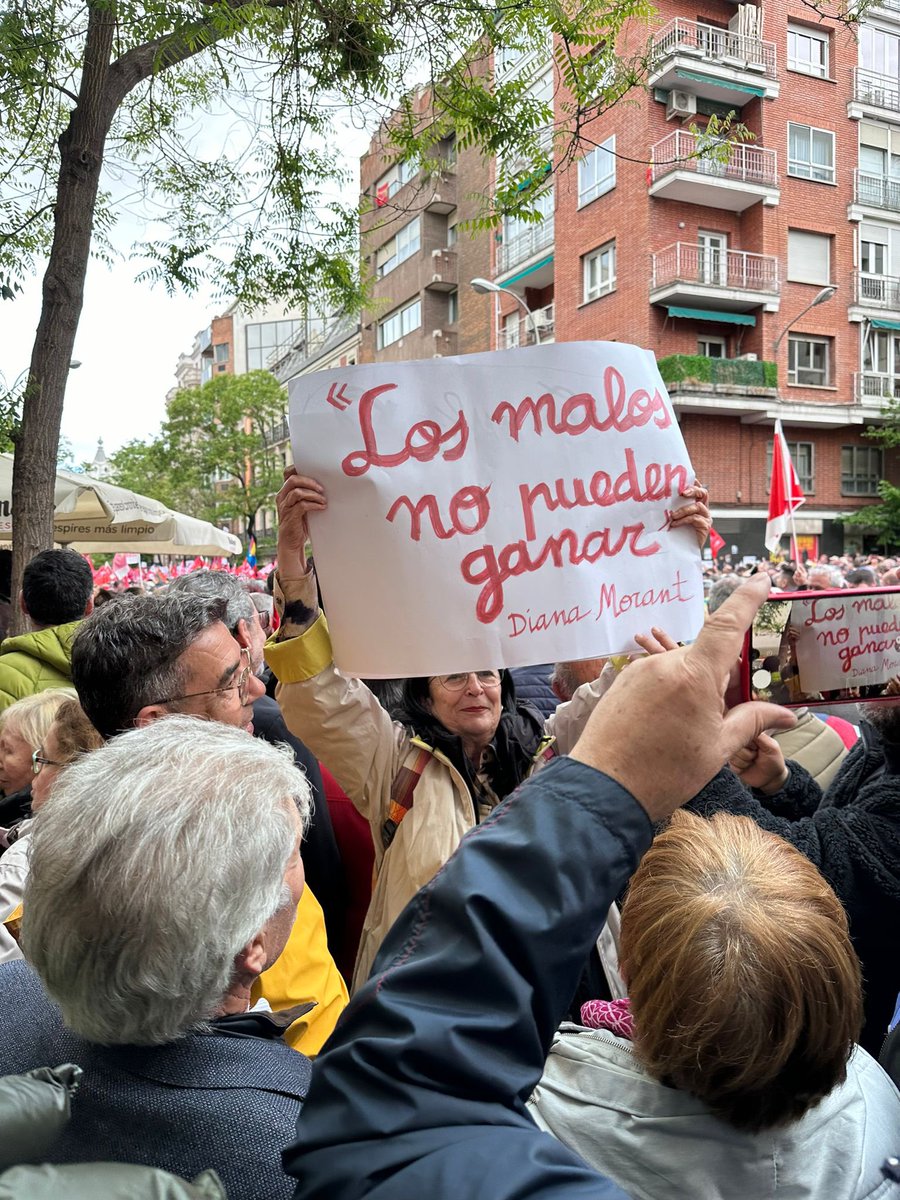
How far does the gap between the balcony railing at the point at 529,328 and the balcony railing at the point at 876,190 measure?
9135 millimetres

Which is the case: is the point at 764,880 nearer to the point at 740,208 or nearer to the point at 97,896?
the point at 97,896

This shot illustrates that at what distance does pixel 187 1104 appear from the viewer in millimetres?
1073

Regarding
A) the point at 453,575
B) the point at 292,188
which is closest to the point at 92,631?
the point at 453,575

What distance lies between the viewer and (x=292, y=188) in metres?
5.62

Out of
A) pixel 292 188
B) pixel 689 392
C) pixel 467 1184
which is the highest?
pixel 689 392

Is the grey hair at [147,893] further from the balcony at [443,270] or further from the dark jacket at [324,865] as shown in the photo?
the balcony at [443,270]

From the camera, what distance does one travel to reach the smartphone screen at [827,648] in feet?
5.00

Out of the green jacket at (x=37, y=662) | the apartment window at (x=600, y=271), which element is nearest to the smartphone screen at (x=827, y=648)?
the green jacket at (x=37, y=662)

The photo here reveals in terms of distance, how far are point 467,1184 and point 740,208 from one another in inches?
1086

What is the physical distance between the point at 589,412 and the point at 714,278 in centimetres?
2487

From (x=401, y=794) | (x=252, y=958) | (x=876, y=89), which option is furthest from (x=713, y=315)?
(x=252, y=958)

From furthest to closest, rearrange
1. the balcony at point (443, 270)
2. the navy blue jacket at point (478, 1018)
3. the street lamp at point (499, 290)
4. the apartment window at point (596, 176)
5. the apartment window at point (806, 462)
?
the balcony at point (443, 270), the apartment window at point (806, 462), the apartment window at point (596, 176), the street lamp at point (499, 290), the navy blue jacket at point (478, 1018)

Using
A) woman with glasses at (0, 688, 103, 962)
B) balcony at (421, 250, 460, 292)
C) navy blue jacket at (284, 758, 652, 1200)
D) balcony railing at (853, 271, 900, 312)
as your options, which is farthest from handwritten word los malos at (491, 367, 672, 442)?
balcony at (421, 250, 460, 292)

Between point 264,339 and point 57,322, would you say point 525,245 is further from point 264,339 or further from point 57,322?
point 264,339
